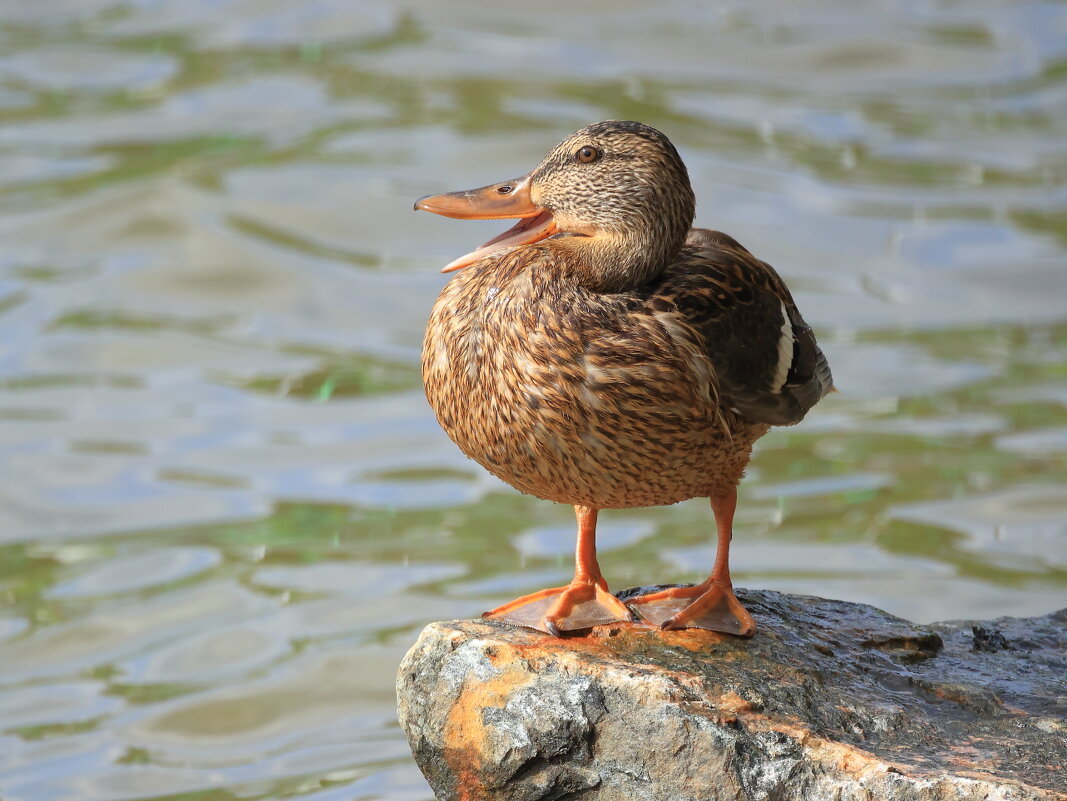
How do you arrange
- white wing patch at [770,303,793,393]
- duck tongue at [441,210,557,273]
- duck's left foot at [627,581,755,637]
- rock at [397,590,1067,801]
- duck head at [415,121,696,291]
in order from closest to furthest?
rock at [397,590,1067,801] < duck head at [415,121,696,291] < duck tongue at [441,210,557,273] < duck's left foot at [627,581,755,637] < white wing patch at [770,303,793,393]

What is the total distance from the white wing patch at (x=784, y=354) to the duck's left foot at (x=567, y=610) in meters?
0.80

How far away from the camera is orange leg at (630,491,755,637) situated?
441cm

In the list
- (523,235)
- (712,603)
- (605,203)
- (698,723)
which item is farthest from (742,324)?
(698,723)

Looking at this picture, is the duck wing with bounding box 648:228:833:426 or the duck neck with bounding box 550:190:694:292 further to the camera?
the duck wing with bounding box 648:228:833:426

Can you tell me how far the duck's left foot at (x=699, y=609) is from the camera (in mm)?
4410

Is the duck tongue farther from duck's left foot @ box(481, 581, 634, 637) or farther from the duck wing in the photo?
duck's left foot @ box(481, 581, 634, 637)

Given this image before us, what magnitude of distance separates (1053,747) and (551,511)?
16.9ft

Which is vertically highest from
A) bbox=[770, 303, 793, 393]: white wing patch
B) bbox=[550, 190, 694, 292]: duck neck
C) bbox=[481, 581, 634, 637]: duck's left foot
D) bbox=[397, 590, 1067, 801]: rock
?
bbox=[550, 190, 694, 292]: duck neck

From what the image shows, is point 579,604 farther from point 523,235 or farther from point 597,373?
point 523,235

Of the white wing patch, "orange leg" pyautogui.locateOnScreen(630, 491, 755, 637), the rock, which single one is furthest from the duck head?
the rock

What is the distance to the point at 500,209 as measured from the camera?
14.0ft

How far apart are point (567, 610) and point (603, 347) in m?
0.85

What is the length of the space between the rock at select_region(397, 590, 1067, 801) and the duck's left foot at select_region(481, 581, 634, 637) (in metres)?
0.05

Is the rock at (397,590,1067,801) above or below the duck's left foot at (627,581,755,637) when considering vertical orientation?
below
